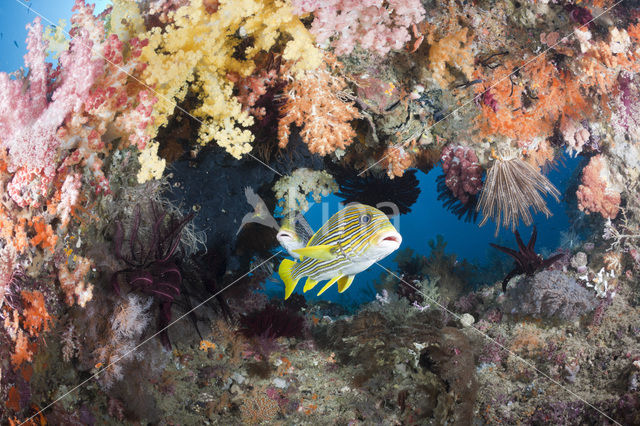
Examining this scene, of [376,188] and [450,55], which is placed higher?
[450,55]

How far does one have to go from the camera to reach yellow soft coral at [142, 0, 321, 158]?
2477 mm

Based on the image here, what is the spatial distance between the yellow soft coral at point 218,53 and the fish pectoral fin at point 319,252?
4.49 ft

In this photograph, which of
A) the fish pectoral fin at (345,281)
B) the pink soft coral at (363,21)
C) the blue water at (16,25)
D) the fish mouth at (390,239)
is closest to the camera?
the fish mouth at (390,239)

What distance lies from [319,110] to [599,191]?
337 centimetres

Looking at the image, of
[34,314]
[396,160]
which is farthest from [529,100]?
[34,314]

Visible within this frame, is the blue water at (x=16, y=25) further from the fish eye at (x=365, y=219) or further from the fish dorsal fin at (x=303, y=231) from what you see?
the fish eye at (x=365, y=219)

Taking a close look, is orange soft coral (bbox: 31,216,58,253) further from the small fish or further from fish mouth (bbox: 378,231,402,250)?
fish mouth (bbox: 378,231,402,250)

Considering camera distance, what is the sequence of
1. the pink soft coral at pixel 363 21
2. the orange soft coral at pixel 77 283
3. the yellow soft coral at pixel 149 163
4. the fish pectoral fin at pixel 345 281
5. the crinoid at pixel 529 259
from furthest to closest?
the crinoid at pixel 529 259, the yellow soft coral at pixel 149 163, the pink soft coral at pixel 363 21, the orange soft coral at pixel 77 283, the fish pectoral fin at pixel 345 281

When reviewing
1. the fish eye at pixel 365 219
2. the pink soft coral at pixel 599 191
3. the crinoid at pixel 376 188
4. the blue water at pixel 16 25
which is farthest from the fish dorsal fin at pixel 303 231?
the pink soft coral at pixel 599 191

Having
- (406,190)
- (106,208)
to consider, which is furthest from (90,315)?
(406,190)

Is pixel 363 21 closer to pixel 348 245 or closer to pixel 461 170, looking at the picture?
pixel 348 245

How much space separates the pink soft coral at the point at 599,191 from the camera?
A: 13.3 ft

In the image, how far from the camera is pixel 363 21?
2.69m

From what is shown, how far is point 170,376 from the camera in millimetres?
3135
